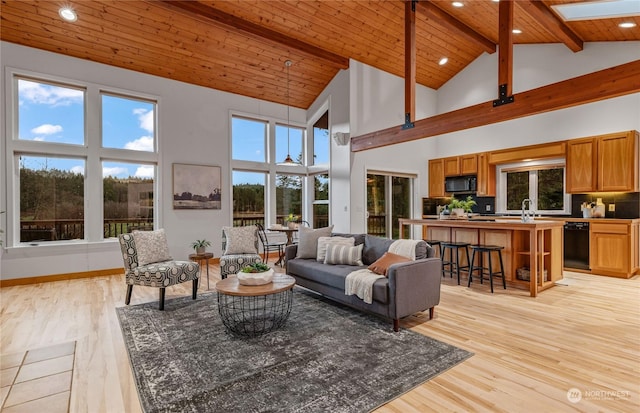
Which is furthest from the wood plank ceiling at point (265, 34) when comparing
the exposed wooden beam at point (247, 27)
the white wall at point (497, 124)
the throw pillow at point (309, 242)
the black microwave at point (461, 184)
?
the throw pillow at point (309, 242)

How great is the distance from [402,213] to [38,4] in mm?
7429

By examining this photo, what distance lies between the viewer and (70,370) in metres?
2.46

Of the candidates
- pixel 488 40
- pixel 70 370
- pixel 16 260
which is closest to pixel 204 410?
pixel 70 370

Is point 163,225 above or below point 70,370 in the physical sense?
above

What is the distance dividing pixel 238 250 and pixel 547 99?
180 inches

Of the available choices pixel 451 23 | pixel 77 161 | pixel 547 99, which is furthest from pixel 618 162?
pixel 77 161

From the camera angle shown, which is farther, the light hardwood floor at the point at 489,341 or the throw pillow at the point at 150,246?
the throw pillow at the point at 150,246

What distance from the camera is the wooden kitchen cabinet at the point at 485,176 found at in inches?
284

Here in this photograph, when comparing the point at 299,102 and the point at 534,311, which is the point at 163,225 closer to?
the point at 299,102

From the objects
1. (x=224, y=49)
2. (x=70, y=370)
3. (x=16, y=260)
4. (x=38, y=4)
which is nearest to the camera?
(x=70, y=370)

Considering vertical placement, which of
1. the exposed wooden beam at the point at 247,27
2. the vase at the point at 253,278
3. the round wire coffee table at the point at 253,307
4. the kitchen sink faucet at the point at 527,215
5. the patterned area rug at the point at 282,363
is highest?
the exposed wooden beam at the point at 247,27

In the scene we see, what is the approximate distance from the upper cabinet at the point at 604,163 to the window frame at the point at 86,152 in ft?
25.5
